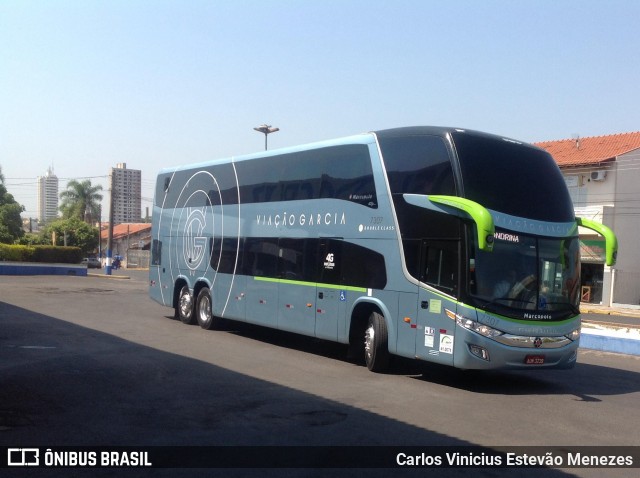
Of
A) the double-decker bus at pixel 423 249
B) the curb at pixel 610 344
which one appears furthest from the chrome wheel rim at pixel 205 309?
the curb at pixel 610 344

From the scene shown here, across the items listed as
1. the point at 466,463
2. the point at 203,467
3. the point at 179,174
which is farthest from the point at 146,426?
the point at 179,174

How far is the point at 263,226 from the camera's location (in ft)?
53.4

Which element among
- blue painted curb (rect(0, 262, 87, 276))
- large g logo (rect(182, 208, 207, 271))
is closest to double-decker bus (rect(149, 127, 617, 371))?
large g logo (rect(182, 208, 207, 271))

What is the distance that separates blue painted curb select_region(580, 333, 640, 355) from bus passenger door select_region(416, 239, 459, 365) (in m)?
8.39

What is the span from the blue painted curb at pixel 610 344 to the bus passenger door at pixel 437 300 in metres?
8.39

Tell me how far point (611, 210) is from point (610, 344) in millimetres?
23048

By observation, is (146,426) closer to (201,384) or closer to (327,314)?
(201,384)

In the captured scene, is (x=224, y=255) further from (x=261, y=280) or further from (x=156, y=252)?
(x=156, y=252)

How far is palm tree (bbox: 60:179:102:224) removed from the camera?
289ft

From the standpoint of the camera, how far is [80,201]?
88.4 m

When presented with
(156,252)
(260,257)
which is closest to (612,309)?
(156,252)

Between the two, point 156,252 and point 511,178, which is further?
point 156,252

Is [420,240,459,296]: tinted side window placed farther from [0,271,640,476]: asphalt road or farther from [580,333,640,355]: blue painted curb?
[580,333,640,355]: blue painted curb

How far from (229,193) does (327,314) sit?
5307mm
